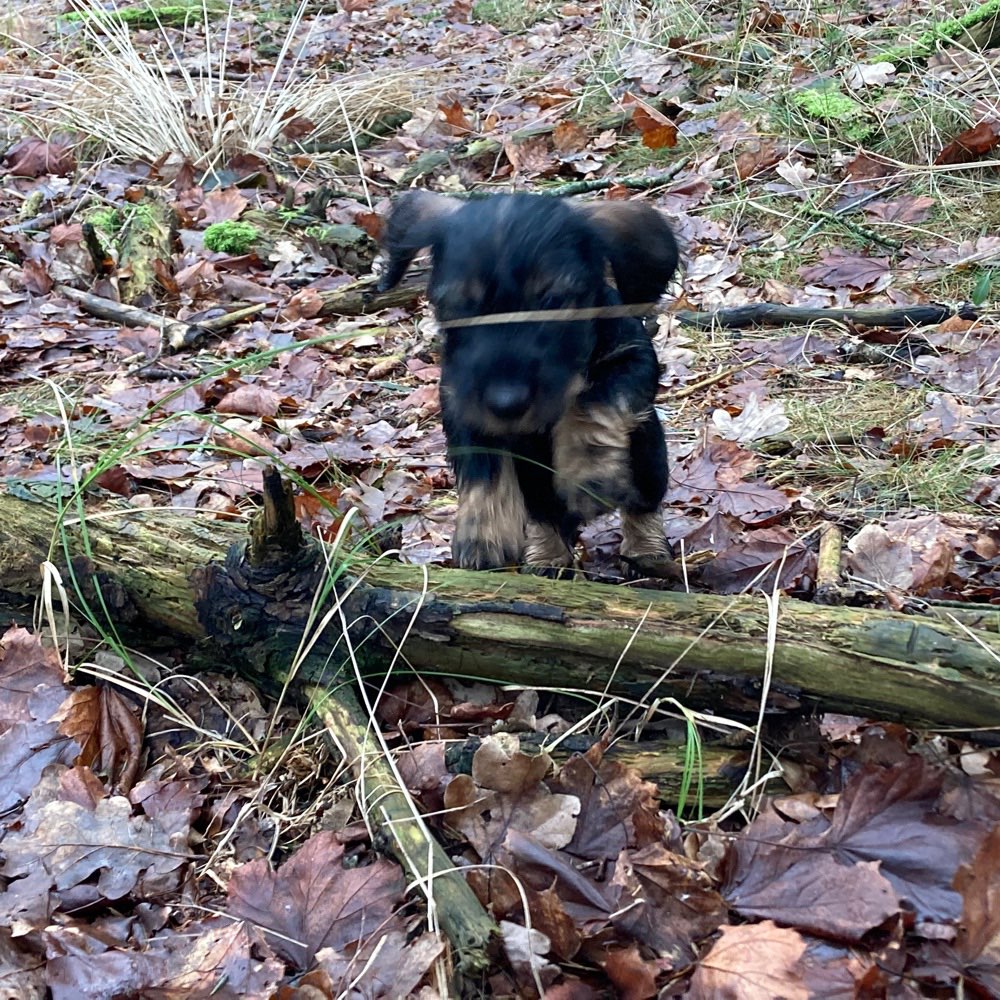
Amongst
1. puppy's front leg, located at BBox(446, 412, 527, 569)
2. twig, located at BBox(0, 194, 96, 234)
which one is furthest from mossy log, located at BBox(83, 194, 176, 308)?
puppy's front leg, located at BBox(446, 412, 527, 569)

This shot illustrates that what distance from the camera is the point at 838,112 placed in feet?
24.1

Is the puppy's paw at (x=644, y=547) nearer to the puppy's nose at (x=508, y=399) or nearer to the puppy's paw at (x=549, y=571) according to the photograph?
the puppy's paw at (x=549, y=571)

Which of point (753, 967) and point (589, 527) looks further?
point (589, 527)

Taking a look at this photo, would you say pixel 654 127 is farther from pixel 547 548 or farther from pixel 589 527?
pixel 547 548

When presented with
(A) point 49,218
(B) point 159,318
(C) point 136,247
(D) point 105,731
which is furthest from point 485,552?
(A) point 49,218

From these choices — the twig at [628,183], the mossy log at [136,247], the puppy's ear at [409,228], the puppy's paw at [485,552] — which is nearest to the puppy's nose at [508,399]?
the puppy's paw at [485,552]

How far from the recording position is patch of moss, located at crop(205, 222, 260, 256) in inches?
284

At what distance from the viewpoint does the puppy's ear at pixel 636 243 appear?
3357mm

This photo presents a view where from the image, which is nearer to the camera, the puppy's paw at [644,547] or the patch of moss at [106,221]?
the puppy's paw at [644,547]

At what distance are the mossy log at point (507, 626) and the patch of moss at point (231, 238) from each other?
4320mm

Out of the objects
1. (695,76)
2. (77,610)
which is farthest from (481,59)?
(77,610)

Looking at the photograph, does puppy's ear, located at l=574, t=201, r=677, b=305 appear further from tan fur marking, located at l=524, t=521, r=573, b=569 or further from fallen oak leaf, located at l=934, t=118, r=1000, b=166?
fallen oak leaf, located at l=934, t=118, r=1000, b=166

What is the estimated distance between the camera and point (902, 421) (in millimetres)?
4641

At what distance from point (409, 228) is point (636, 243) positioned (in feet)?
2.70
